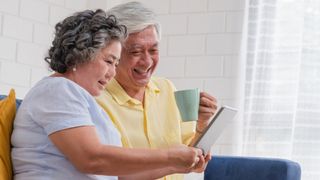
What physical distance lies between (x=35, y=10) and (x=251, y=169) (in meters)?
1.28

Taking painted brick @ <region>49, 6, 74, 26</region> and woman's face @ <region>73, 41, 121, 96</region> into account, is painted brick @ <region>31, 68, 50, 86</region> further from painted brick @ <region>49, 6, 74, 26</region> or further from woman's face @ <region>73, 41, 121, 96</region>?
woman's face @ <region>73, 41, 121, 96</region>

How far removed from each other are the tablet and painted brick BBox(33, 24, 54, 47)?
1377 millimetres

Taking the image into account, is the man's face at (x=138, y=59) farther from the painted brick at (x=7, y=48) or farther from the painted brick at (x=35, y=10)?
the painted brick at (x=35, y=10)

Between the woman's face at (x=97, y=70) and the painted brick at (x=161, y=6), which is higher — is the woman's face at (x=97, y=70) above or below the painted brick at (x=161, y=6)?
below

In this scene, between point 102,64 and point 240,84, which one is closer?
point 102,64

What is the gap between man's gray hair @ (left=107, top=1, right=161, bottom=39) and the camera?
184 cm

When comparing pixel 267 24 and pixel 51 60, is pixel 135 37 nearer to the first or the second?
pixel 51 60

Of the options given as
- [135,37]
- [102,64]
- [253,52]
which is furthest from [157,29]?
[253,52]

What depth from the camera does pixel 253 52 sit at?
9.24ft

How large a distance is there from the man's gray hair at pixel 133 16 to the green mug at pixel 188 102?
0.27 m

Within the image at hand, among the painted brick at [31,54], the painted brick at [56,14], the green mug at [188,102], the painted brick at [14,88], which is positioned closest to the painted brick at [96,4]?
the painted brick at [56,14]

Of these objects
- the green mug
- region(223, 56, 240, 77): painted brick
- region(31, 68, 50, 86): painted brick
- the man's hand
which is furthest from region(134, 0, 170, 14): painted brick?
the green mug

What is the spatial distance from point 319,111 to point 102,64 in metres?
1.47

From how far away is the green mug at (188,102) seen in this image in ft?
5.57
